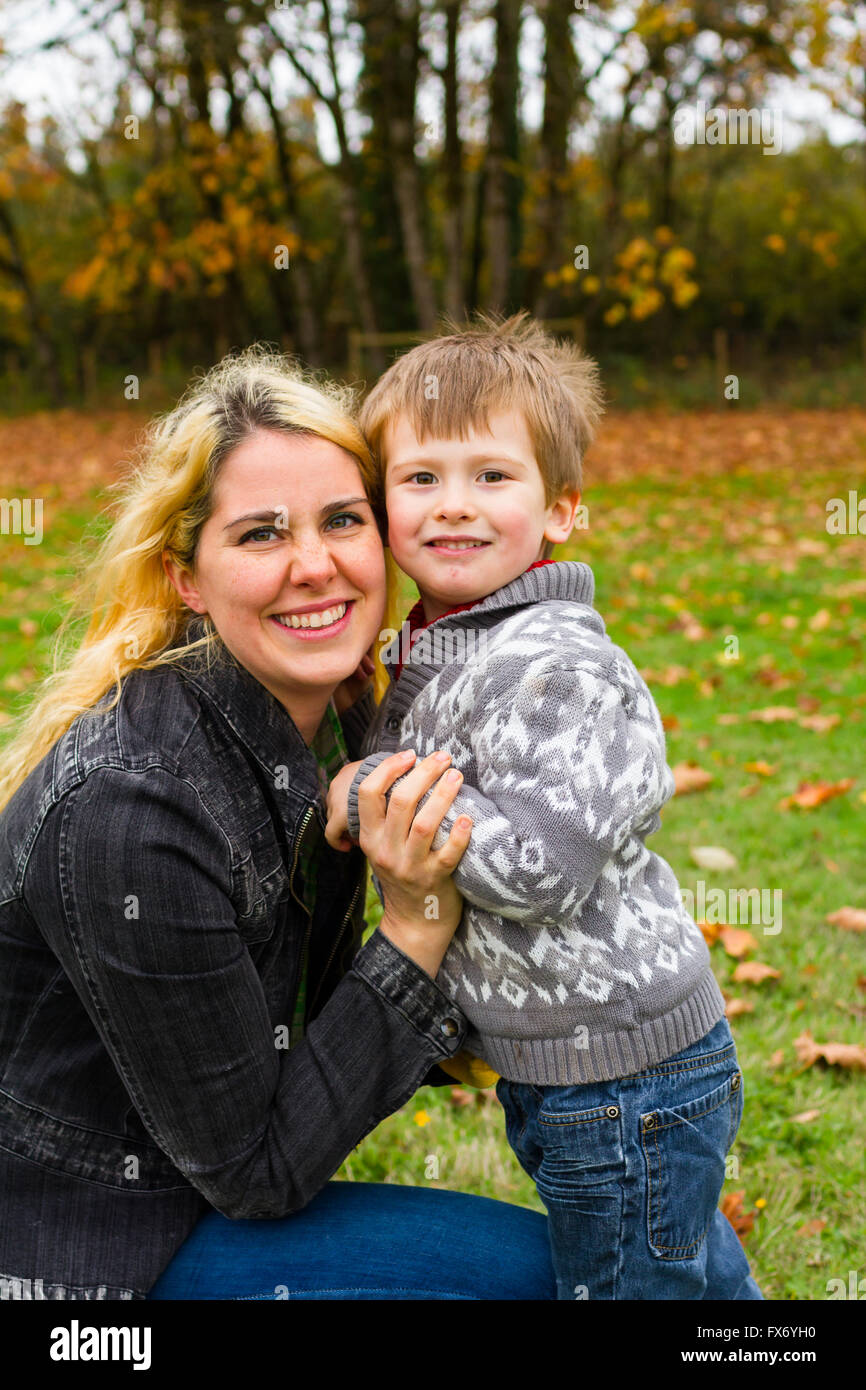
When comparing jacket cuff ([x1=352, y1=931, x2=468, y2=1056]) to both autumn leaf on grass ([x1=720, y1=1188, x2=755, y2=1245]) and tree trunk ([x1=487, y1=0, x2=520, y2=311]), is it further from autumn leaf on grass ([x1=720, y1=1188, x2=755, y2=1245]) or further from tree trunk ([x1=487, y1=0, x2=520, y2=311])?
tree trunk ([x1=487, y1=0, x2=520, y2=311])

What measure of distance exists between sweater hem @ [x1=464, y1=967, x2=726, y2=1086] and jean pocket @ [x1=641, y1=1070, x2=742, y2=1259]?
0.09 metres

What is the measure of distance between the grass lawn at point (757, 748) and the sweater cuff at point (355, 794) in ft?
2.53

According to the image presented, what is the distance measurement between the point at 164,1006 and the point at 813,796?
3694mm

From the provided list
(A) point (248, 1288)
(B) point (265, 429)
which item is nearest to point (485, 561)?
(B) point (265, 429)

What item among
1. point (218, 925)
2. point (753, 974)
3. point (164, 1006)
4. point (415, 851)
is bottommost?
point (753, 974)

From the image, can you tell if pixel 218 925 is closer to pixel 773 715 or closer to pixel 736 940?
pixel 736 940

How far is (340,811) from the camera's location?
6.55 feet

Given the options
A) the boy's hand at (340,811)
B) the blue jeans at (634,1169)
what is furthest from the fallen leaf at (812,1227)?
the boy's hand at (340,811)

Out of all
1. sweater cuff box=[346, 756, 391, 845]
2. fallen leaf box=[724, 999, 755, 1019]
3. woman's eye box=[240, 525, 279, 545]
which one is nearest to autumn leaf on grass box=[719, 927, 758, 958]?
fallen leaf box=[724, 999, 755, 1019]

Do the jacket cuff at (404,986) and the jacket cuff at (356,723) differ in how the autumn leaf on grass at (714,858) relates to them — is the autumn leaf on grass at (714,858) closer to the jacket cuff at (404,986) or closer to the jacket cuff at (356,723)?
the jacket cuff at (356,723)

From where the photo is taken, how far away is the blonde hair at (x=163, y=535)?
200cm

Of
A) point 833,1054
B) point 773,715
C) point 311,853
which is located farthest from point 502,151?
point 311,853

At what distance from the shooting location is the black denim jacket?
178cm

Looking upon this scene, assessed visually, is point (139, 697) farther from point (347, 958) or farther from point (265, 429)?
point (347, 958)
